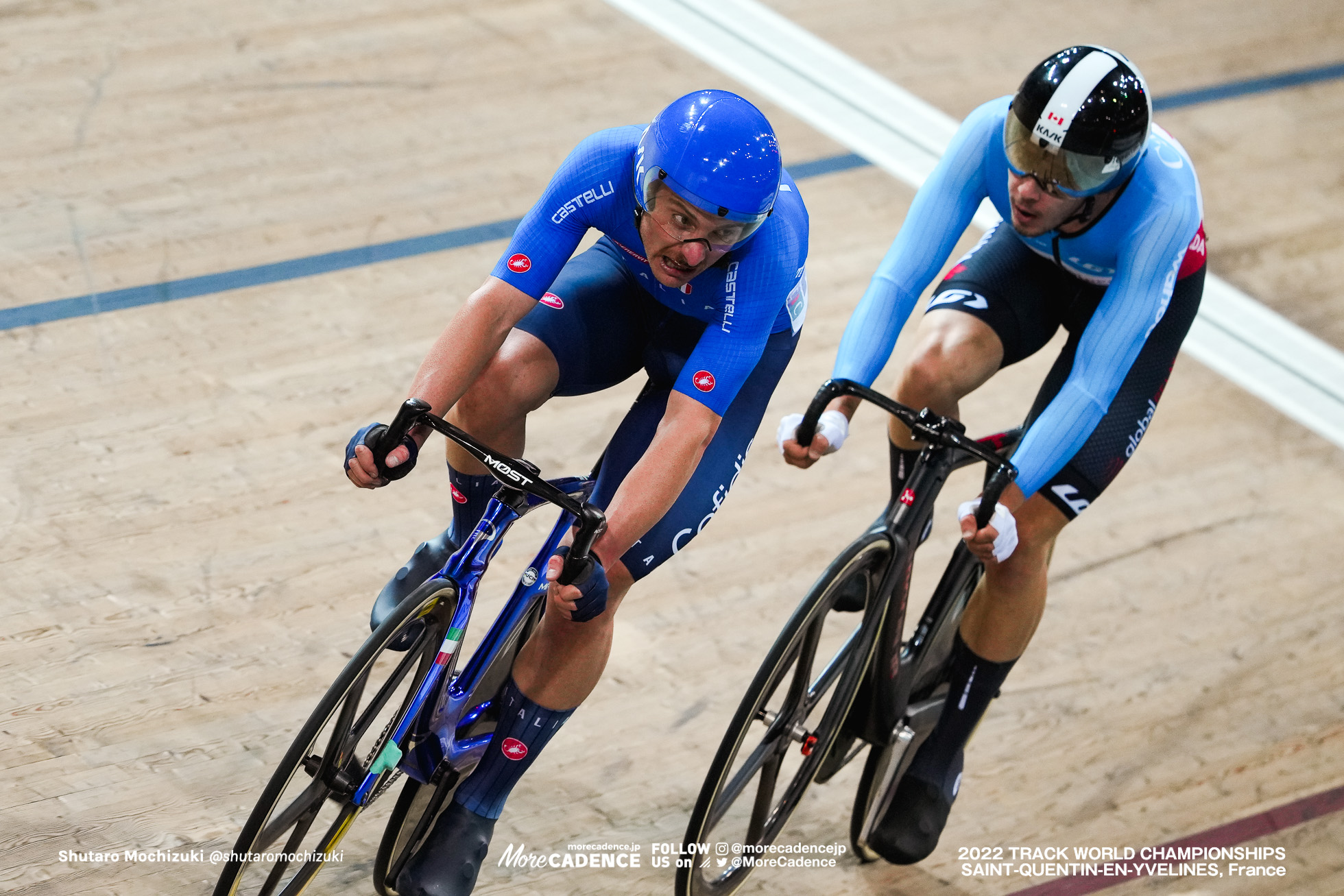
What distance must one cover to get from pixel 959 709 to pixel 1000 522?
2.20 ft

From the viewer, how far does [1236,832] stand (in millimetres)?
2980

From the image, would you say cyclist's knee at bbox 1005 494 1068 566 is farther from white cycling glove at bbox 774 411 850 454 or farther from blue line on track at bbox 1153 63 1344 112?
blue line on track at bbox 1153 63 1344 112

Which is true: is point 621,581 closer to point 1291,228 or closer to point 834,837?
point 834,837

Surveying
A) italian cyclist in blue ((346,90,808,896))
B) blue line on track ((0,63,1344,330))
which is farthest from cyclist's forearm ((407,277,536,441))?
blue line on track ((0,63,1344,330))

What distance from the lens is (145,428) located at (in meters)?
3.38

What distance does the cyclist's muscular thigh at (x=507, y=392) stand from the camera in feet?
7.75

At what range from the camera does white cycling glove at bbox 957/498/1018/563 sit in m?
2.27

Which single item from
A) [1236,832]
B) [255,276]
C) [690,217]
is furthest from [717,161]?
[255,276]

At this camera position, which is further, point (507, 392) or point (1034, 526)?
point (1034, 526)

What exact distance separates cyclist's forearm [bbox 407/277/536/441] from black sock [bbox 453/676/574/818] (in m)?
0.54

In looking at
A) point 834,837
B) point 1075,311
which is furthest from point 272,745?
point 1075,311

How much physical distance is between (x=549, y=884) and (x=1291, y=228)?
3760 millimetres

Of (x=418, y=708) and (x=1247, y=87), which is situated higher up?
(x=418, y=708)

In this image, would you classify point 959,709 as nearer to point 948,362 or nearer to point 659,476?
point 948,362
